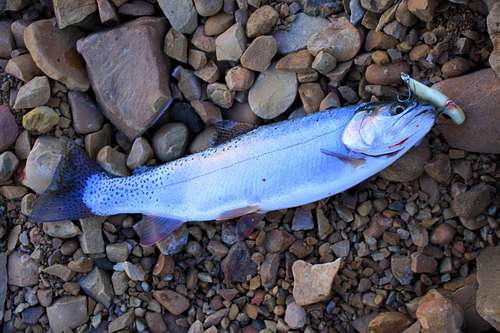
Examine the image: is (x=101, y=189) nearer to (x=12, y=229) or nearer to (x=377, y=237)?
(x=12, y=229)

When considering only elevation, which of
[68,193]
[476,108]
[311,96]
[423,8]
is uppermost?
[423,8]

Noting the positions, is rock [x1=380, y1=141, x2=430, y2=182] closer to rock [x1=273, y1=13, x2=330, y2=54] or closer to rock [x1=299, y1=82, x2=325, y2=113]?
rock [x1=299, y1=82, x2=325, y2=113]

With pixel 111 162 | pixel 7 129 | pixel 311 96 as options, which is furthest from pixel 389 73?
pixel 7 129

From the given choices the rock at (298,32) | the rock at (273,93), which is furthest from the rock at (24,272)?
the rock at (298,32)

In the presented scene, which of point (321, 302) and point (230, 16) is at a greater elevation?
point (230, 16)

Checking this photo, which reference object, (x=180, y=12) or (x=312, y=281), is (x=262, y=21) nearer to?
(x=180, y=12)

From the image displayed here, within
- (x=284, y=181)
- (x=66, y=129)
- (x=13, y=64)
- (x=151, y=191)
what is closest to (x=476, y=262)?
(x=284, y=181)
